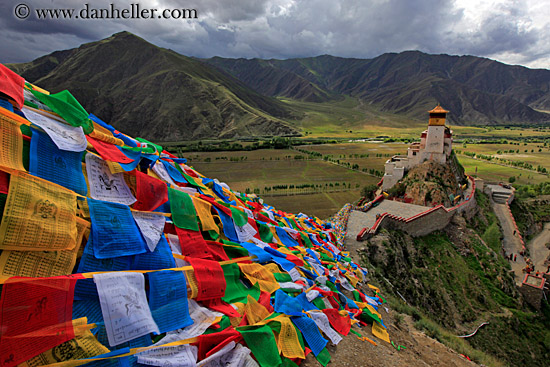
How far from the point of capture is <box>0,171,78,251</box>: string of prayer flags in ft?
8.79

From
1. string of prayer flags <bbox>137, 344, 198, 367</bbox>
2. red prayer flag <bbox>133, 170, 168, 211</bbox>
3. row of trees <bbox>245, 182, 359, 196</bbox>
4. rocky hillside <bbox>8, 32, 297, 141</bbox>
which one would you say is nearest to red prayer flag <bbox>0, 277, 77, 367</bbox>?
string of prayer flags <bbox>137, 344, 198, 367</bbox>

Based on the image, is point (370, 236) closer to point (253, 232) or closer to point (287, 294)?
point (253, 232)

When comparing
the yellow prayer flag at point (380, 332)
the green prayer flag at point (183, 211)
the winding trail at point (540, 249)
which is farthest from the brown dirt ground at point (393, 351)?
the winding trail at point (540, 249)

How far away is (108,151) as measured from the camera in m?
4.57

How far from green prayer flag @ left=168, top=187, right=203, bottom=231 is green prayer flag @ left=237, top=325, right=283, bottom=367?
77.1 inches

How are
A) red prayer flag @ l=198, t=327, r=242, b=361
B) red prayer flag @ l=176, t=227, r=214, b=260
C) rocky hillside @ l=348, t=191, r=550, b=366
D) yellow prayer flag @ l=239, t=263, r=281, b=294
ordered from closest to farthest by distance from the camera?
1. red prayer flag @ l=198, t=327, r=242, b=361
2. red prayer flag @ l=176, t=227, r=214, b=260
3. yellow prayer flag @ l=239, t=263, r=281, b=294
4. rocky hillside @ l=348, t=191, r=550, b=366

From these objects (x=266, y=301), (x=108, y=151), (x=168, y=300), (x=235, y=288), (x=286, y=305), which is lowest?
(x=286, y=305)

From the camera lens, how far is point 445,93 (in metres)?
185

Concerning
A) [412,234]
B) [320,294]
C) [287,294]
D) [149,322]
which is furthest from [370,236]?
[149,322]

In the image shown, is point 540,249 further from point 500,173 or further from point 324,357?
point 324,357

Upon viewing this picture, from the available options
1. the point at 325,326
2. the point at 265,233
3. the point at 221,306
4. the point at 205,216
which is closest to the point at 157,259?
the point at 221,306

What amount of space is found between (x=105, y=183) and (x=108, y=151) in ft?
2.27

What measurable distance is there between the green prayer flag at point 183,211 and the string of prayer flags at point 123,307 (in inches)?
58.7

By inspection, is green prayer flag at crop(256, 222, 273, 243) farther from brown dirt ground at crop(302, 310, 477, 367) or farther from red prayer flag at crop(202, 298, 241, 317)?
red prayer flag at crop(202, 298, 241, 317)
